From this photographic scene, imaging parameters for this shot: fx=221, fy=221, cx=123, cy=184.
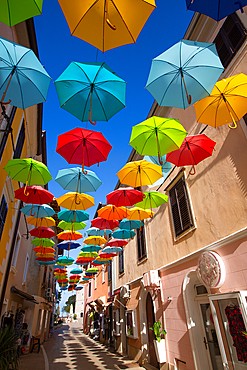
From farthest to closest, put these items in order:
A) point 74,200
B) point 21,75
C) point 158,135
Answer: point 74,200
point 158,135
point 21,75

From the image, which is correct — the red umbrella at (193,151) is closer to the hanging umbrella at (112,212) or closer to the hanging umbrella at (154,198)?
the hanging umbrella at (154,198)

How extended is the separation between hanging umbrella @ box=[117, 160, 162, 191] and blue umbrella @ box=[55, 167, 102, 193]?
1.27 m

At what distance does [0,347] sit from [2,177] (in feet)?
16.8

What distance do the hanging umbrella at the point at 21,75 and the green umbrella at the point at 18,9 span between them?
1.47 ft

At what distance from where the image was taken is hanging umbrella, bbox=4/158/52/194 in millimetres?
6633

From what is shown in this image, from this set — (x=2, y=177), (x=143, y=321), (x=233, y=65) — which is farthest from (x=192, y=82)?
(x=143, y=321)

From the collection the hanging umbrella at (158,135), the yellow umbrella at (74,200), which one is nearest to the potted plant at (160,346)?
the yellow umbrella at (74,200)

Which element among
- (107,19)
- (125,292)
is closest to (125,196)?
(107,19)

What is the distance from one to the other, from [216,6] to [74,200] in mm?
7556

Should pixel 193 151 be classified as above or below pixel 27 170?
below

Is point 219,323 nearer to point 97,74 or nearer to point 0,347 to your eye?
point 0,347

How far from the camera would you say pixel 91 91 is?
4.67 meters

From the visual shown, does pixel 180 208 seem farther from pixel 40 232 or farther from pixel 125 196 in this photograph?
pixel 40 232

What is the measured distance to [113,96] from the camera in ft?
15.5
